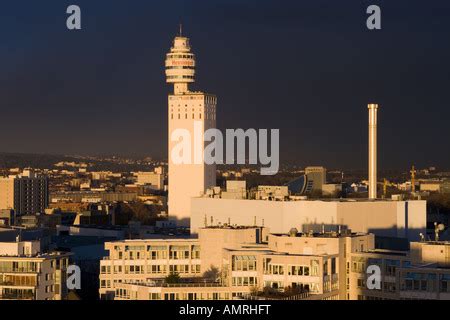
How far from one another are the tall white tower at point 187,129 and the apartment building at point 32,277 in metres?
39.0

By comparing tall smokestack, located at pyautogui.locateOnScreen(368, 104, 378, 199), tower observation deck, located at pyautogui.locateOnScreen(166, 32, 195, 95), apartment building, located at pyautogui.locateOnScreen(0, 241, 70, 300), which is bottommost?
apartment building, located at pyautogui.locateOnScreen(0, 241, 70, 300)

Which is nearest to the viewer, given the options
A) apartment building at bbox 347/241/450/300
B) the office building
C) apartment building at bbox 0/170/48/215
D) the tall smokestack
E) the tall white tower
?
apartment building at bbox 347/241/450/300

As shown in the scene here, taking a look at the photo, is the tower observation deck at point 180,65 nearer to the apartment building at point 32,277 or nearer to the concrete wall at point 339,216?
the concrete wall at point 339,216

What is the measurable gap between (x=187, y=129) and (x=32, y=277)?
147 feet

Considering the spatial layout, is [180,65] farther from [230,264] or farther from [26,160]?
[26,160]

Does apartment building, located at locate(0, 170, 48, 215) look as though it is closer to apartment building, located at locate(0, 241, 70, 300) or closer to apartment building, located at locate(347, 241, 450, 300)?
apartment building, located at locate(0, 241, 70, 300)

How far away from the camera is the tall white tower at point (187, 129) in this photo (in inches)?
3108

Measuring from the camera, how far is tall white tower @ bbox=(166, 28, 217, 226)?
7894cm

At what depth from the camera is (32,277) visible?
36.0 meters

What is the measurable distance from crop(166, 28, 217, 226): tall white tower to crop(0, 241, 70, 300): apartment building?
3903 cm

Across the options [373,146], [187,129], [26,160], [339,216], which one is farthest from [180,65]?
[26,160]

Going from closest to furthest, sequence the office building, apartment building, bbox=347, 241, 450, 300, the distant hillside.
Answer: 1. apartment building, bbox=347, 241, 450, 300
2. the office building
3. the distant hillside

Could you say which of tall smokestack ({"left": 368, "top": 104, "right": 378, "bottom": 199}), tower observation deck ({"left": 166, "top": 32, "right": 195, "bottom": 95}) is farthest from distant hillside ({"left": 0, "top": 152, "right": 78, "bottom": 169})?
tall smokestack ({"left": 368, "top": 104, "right": 378, "bottom": 199})
